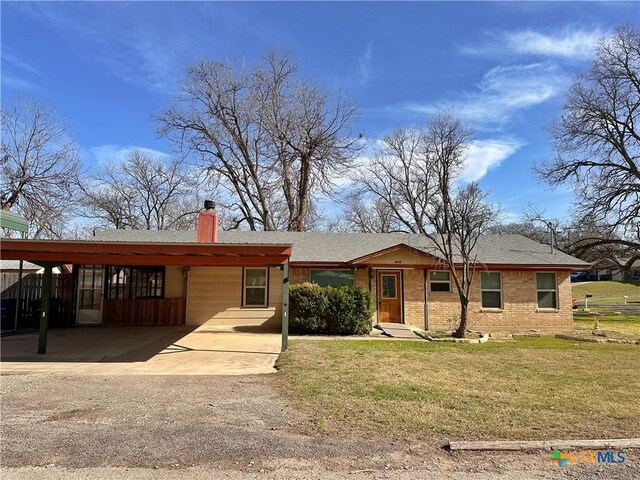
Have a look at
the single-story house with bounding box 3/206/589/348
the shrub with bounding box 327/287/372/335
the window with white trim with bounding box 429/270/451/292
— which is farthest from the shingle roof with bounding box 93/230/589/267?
the shrub with bounding box 327/287/372/335

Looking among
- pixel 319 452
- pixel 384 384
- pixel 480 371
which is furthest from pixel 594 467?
pixel 480 371

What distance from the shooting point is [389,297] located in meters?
16.9

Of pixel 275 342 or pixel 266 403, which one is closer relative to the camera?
pixel 266 403

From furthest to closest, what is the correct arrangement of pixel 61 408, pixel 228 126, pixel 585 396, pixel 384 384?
pixel 228 126
pixel 384 384
pixel 585 396
pixel 61 408

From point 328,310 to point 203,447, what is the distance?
9874 millimetres

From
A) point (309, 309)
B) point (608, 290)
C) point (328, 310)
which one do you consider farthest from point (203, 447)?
point (608, 290)

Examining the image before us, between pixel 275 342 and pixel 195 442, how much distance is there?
783cm

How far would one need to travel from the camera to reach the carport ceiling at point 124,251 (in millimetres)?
9469

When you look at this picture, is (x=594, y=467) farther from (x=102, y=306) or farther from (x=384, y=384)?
(x=102, y=306)

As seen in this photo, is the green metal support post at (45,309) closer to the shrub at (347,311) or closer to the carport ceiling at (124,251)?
the carport ceiling at (124,251)

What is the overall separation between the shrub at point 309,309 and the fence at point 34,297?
8.31 metres

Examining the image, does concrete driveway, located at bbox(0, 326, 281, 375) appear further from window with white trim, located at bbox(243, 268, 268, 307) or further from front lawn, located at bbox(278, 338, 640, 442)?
window with white trim, located at bbox(243, 268, 268, 307)

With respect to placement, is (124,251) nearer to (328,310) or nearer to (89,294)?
(328,310)

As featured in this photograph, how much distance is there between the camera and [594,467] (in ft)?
13.5
